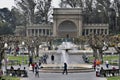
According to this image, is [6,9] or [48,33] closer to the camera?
[48,33]

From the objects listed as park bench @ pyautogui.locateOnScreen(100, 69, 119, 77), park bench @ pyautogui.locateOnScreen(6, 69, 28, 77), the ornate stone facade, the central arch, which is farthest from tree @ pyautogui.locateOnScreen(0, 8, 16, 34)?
park bench @ pyautogui.locateOnScreen(100, 69, 119, 77)

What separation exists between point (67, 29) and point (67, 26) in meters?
1.96

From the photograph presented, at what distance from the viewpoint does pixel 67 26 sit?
431 ft

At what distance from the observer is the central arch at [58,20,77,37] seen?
130 metres

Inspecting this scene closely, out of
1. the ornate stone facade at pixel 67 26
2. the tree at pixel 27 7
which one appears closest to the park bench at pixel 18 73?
the ornate stone facade at pixel 67 26

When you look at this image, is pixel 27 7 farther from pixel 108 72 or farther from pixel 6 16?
pixel 108 72

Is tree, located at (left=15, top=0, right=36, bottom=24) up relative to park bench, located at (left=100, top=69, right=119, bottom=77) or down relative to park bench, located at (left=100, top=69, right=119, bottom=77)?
up

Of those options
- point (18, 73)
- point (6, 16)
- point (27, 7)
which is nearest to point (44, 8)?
point (27, 7)

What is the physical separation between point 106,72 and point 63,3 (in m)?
109

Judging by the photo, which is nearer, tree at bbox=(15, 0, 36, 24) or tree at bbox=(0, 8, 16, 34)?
tree at bbox=(15, 0, 36, 24)

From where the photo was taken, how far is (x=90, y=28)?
436ft

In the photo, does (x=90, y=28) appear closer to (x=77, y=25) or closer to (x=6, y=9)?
(x=77, y=25)

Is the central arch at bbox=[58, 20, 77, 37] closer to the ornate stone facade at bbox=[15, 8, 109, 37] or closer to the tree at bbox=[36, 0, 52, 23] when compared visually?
the ornate stone facade at bbox=[15, 8, 109, 37]

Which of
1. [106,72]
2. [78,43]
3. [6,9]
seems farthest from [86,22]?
[106,72]
